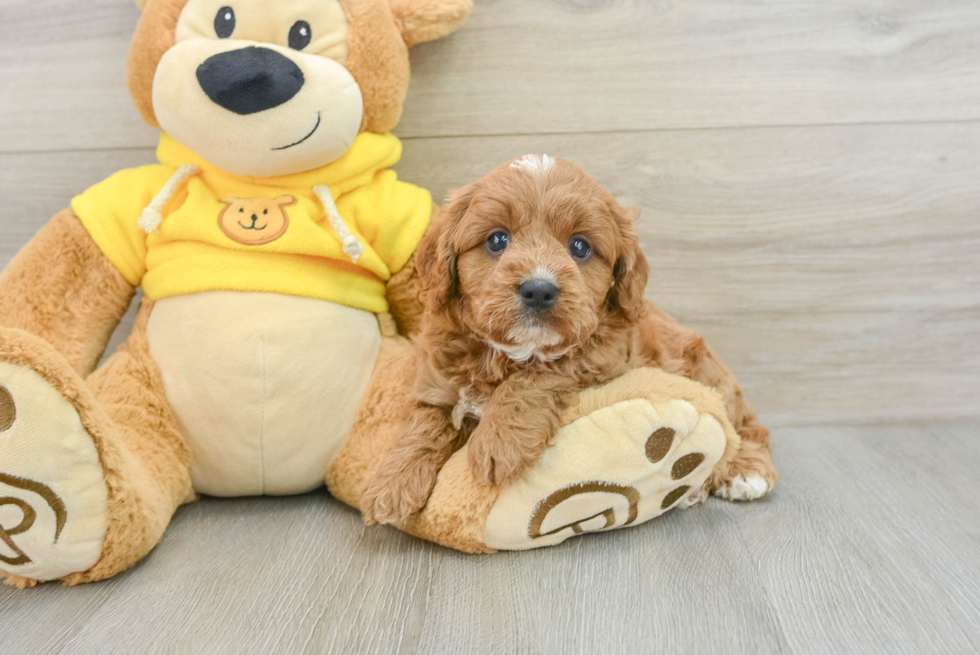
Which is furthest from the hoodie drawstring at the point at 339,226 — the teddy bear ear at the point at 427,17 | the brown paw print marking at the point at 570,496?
the brown paw print marking at the point at 570,496

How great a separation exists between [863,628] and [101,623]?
1209 millimetres

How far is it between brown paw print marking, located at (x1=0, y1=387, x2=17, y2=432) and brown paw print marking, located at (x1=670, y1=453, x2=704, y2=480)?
1.10 m

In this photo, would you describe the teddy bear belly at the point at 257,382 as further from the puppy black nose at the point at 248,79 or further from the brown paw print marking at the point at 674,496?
the brown paw print marking at the point at 674,496

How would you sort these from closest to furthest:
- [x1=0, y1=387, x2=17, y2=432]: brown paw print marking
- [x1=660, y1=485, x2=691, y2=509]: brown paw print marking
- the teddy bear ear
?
1. [x1=0, y1=387, x2=17, y2=432]: brown paw print marking
2. [x1=660, y1=485, x2=691, y2=509]: brown paw print marking
3. the teddy bear ear

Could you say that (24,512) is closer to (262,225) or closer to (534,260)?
(262,225)

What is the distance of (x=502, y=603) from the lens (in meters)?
1.09

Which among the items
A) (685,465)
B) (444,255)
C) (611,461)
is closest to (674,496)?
(685,465)

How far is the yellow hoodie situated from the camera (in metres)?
1.35

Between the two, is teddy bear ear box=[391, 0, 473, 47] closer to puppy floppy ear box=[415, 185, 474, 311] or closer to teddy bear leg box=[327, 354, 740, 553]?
puppy floppy ear box=[415, 185, 474, 311]

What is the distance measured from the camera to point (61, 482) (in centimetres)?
105

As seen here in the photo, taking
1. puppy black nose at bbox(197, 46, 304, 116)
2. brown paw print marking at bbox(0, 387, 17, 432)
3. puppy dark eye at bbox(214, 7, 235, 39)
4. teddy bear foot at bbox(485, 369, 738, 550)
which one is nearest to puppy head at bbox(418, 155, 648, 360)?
teddy bear foot at bbox(485, 369, 738, 550)

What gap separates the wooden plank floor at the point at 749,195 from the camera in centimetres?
130

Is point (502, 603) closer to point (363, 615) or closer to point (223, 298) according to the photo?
point (363, 615)

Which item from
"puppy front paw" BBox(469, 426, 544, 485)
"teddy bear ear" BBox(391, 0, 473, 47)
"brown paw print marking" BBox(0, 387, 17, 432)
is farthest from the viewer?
"teddy bear ear" BBox(391, 0, 473, 47)
